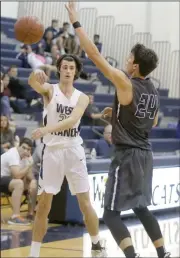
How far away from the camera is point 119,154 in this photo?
5336 millimetres

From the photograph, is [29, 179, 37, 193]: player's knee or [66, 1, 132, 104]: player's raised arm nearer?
[66, 1, 132, 104]: player's raised arm

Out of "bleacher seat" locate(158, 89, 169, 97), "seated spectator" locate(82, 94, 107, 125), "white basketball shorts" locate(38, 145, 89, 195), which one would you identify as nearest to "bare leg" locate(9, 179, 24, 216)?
"seated spectator" locate(82, 94, 107, 125)

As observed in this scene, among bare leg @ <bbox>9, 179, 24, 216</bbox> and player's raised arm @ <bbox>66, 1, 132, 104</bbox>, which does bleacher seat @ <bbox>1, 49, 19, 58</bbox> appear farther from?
player's raised arm @ <bbox>66, 1, 132, 104</bbox>

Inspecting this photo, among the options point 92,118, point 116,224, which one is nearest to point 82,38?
point 116,224

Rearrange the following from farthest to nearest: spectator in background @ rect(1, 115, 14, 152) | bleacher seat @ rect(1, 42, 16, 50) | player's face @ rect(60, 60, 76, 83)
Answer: bleacher seat @ rect(1, 42, 16, 50) → spectator in background @ rect(1, 115, 14, 152) → player's face @ rect(60, 60, 76, 83)

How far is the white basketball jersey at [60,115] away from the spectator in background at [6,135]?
482cm

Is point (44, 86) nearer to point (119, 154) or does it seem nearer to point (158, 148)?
point (119, 154)

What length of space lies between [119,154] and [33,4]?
13.2 metres

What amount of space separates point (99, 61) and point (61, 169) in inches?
54.8

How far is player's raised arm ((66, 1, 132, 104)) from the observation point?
4.94 m

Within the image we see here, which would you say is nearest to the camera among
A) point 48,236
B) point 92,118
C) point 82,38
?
point 82,38

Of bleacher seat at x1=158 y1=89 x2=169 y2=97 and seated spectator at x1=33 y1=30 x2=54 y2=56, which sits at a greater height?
seated spectator at x1=33 y1=30 x2=54 y2=56

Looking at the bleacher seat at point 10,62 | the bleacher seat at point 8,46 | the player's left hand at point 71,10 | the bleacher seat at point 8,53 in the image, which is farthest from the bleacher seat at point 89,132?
the player's left hand at point 71,10

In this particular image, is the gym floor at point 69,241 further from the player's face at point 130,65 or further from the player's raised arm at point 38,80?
the player's face at point 130,65
